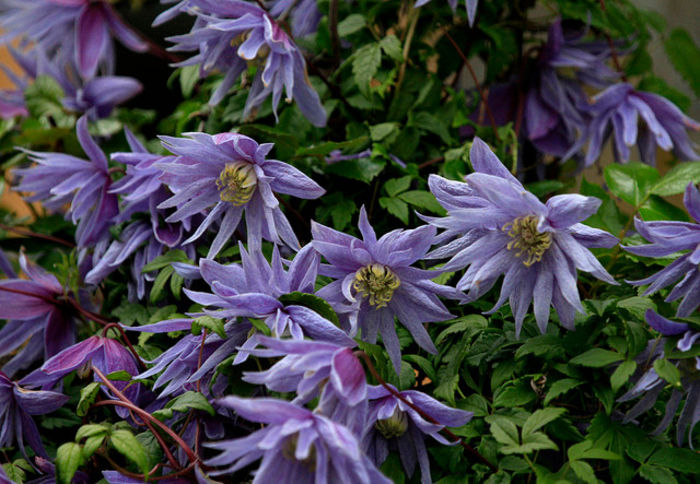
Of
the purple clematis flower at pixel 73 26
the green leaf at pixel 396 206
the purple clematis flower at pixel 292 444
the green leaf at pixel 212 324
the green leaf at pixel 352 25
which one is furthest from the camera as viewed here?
the purple clematis flower at pixel 73 26

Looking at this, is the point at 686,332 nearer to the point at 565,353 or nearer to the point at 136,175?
the point at 565,353

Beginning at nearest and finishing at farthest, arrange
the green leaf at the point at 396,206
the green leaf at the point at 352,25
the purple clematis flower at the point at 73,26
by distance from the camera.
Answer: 1. the green leaf at the point at 396,206
2. the green leaf at the point at 352,25
3. the purple clematis flower at the point at 73,26

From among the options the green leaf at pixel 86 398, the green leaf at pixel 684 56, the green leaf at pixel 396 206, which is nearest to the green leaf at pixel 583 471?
the green leaf at pixel 396 206

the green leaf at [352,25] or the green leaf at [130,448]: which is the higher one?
the green leaf at [352,25]

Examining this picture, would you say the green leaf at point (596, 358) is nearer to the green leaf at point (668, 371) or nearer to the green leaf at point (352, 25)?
the green leaf at point (668, 371)

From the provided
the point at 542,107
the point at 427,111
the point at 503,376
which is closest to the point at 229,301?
the point at 503,376

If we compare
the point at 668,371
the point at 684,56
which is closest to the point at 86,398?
the point at 668,371

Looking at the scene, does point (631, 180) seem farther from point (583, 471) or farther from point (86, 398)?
point (86, 398)
